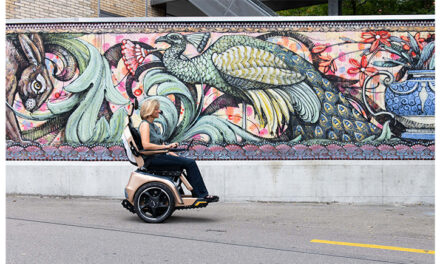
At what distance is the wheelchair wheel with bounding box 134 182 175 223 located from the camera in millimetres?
7258

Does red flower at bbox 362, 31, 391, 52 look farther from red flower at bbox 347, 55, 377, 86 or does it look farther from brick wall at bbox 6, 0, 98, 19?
brick wall at bbox 6, 0, 98, 19

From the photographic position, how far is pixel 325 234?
22.4 ft

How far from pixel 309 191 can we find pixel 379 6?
1530 centimetres

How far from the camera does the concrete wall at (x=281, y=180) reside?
9.74 meters

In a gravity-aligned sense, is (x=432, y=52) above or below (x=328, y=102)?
above

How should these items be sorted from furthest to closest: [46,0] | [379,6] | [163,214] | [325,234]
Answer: [379,6]
[46,0]
[163,214]
[325,234]

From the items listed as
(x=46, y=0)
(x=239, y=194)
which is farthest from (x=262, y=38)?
(x=46, y=0)

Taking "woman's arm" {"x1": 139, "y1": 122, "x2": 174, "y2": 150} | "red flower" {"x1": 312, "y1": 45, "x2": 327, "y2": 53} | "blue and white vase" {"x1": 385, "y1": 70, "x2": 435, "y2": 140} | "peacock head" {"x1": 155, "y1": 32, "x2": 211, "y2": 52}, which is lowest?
"woman's arm" {"x1": 139, "y1": 122, "x2": 174, "y2": 150}

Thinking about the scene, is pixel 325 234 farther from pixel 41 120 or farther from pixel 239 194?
pixel 41 120

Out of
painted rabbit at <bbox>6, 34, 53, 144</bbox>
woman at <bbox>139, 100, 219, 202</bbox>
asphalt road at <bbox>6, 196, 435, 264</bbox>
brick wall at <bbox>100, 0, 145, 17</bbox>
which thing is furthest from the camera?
brick wall at <bbox>100, 0, 145, 17</bbox>

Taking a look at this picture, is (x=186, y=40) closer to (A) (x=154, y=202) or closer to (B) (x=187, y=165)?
(B) (x=187, y=165)

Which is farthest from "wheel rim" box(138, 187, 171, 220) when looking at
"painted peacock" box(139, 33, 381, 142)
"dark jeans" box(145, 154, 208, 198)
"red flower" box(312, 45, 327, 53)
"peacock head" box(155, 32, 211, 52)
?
"red flower" box(312, 45, 327, 53)

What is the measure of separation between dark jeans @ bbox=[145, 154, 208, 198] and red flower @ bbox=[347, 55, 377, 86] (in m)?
4.17

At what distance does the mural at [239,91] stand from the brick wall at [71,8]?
141 inches
